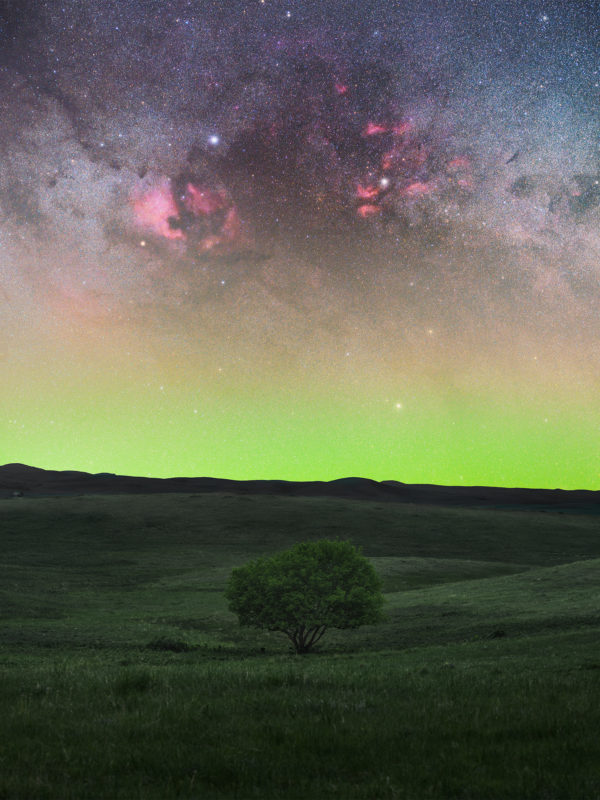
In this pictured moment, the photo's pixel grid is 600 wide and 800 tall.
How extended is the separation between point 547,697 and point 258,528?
120m

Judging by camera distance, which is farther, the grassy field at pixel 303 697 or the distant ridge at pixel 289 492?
the distant ridge at pixel 289 492

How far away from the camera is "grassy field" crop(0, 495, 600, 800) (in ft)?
24.1

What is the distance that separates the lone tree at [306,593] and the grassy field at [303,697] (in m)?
2.16

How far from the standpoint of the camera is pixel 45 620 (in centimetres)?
5178

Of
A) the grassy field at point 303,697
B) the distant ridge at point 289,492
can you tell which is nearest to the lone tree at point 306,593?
the grassy field at point 303,697

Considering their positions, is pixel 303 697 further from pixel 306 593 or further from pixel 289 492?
pixel 289 492

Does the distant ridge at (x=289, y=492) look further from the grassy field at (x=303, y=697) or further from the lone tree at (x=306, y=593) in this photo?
the lone tree at (x=306, y=593)

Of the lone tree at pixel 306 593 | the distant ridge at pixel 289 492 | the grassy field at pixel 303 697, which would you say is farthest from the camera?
the distant ridge at pixel 289 492

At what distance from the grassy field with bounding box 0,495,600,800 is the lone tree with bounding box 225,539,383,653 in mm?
2158

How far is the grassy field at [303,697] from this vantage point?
7.34 meters

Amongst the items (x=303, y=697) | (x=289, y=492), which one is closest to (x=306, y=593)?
(x=303, y=697)

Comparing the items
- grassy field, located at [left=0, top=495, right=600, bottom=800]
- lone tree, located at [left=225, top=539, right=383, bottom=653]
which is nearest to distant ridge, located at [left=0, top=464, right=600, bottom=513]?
grassy field, located at [left=0, top=495, right=600, bottom=800]

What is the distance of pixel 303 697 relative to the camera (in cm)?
1136

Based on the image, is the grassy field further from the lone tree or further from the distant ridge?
the distant ridge
